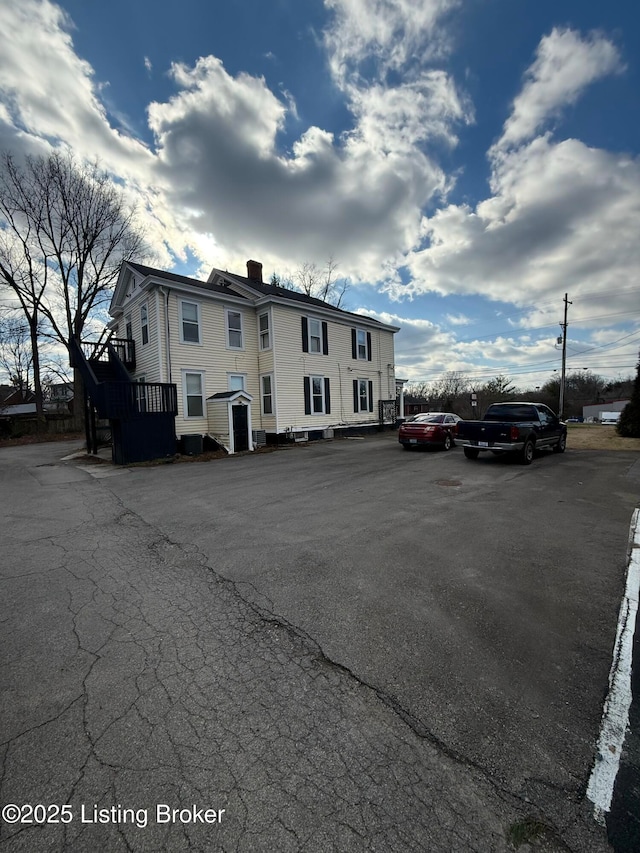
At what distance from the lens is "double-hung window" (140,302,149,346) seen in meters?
16.1

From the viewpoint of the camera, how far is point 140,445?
42.3 feet

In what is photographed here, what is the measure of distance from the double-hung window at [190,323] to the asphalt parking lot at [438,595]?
8.97 meters

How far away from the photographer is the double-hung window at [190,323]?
15.6 meters

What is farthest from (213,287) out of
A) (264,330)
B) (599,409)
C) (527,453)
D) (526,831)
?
(599,409)

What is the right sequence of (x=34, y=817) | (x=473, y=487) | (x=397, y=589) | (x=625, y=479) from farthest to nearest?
(x=625, y=479) → (x=473, y=487) → (x=397, y=589) → (x=34, y=817)

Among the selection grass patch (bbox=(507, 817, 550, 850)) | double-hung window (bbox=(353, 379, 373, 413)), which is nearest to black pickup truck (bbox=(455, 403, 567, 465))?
grass patch (bbox=(507, 817, 550, 850))

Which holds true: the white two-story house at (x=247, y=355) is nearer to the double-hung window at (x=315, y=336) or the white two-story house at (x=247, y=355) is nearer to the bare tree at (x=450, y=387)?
the double-hung window at (x=315, y=336)

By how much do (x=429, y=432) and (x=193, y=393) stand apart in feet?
32.8

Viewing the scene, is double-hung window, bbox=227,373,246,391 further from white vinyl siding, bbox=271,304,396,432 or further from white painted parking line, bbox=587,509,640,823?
white painted parking line, bbox=587,509,640,823

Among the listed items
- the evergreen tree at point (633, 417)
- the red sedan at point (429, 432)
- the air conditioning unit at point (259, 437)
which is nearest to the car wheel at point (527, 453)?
the red sedan at point (429, 432)

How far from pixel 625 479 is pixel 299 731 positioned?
400 inches

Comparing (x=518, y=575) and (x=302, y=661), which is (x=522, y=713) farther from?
(x=518, y=575)

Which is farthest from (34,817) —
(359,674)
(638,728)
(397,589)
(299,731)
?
(638,728)

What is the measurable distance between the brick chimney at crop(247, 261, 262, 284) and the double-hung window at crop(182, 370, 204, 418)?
351 inches
